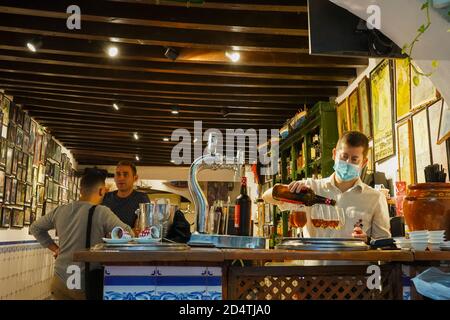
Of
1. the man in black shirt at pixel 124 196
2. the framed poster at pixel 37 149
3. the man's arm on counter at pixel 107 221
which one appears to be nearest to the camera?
the man's arm on counter at pixel 107 221

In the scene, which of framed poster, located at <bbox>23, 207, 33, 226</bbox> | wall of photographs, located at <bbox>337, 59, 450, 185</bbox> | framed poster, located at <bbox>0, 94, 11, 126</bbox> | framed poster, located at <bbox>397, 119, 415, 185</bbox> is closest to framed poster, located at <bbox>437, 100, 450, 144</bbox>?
wall of photographs, located at <bbox>337, 59, 450, 185</bbox>

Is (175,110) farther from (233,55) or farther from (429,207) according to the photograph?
(429,207)

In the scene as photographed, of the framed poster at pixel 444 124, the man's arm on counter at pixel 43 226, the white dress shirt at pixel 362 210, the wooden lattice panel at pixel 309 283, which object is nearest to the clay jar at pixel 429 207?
the wooden lattice panel at pixel 309 283

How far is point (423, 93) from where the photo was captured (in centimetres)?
370

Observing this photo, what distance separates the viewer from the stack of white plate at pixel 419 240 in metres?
1.89

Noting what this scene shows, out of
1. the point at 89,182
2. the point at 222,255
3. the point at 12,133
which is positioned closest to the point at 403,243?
the point at 222,255

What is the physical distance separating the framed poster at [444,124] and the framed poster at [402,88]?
642 millimetres

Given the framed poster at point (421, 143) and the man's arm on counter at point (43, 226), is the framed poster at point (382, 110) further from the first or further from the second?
the man's arm on counter at point (43, 226)

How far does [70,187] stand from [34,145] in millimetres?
3684

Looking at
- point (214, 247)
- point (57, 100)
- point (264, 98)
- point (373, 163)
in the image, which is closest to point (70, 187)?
point (57, 100)

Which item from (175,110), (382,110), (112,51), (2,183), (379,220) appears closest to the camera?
(379,220)

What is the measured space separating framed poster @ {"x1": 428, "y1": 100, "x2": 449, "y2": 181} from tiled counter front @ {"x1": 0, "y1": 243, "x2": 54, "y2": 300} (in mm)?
5623

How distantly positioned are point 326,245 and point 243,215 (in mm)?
447
